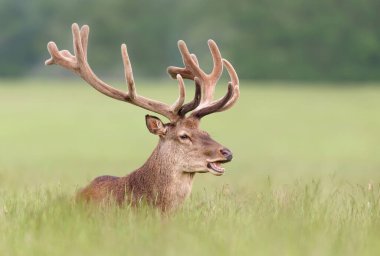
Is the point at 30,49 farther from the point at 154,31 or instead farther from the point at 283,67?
the point at 283,67

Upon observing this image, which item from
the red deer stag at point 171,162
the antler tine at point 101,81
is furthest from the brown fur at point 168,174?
the antler tine at point 101,81

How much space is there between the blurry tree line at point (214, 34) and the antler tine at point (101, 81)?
46.7 m

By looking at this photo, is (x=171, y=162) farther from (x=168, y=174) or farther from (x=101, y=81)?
(x=101, y=81)

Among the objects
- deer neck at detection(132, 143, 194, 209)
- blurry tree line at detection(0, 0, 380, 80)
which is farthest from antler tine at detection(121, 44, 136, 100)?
blurry tree line at detection(0, 0, 380, 80)

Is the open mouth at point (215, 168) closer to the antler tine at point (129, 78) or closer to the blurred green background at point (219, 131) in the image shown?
the blurred green background at point (219, 131)

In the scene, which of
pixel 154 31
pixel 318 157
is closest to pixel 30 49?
pixel 154 31

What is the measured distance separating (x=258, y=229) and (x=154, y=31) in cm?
5922

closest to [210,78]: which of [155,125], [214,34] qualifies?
[155,125]

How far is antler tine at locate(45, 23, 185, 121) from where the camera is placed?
6.66m

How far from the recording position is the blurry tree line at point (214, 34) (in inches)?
2156

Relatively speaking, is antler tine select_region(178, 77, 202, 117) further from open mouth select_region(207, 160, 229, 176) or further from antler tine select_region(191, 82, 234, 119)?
open mouth select_region(207, 160, 229, 176)

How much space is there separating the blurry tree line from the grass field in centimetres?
424

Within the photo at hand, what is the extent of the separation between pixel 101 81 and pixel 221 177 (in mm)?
6527

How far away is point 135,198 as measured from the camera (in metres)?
6.47
